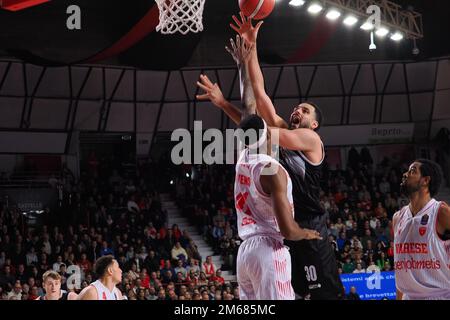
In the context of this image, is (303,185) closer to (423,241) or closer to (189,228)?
(423,241)

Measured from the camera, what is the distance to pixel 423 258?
495cm

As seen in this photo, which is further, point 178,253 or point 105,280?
point 178,253

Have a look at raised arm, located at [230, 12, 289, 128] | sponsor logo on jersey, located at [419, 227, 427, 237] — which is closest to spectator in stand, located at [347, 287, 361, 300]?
raised arm, located at [230, 12, 289, 128]

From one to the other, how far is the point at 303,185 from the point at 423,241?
94cm

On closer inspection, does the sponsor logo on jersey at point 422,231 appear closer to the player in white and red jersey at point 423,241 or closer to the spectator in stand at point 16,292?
the player in white and red jersey at point 423,241

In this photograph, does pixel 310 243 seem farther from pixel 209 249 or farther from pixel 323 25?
pixel 323 25

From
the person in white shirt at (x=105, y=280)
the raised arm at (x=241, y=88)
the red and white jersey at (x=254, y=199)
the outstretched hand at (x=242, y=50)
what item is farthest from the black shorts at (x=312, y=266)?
the person in white shirt at (x=105, y=280)

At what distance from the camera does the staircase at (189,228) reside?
15.5 metres

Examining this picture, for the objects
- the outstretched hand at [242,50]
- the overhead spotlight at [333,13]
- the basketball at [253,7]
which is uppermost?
the overhead spotlight at [333,13]

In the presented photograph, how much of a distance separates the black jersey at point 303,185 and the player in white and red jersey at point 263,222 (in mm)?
648

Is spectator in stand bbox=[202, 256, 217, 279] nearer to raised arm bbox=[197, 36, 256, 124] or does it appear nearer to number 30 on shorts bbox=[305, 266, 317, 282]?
raised arm bbox=[197, 36, 256, 124]

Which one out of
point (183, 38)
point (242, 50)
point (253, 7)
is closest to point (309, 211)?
point (242, 50)
